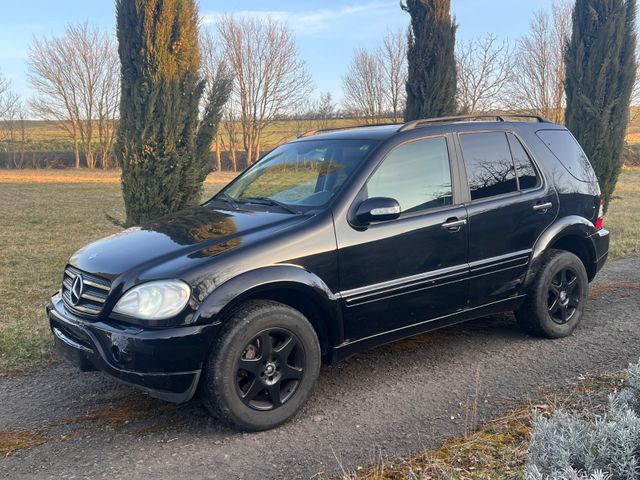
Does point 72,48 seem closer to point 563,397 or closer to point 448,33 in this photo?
point 448,33

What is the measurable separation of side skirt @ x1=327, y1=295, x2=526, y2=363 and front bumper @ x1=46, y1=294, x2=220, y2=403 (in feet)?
3.12

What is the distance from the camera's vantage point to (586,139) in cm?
1099

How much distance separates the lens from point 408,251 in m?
3.91

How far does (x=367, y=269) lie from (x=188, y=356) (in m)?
1.29

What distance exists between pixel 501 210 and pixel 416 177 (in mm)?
807

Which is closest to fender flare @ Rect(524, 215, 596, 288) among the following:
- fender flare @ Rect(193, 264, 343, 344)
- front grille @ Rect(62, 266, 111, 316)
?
fender flare @ Rect(193, 264, 343, 344)

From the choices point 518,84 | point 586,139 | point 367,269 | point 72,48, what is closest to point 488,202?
point 367,269

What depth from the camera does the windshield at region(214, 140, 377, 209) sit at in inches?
157

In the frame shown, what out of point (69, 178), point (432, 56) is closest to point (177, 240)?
point (432, 56)

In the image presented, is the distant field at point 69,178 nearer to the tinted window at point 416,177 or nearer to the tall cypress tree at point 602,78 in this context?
the tall cypress tree at point 602,78

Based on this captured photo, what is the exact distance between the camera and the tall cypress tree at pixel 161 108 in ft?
22.6

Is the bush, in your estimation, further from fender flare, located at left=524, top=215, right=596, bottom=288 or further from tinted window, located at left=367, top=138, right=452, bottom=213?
fender flare, located at left=524, top=215, right=596, bottom=288

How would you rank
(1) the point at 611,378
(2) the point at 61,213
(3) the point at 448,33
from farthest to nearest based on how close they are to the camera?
(2) the point at 61,213 < (3) the point at 448,33 < (1) the point at 611,378

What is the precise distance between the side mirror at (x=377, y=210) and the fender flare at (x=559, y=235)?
5.26ft
